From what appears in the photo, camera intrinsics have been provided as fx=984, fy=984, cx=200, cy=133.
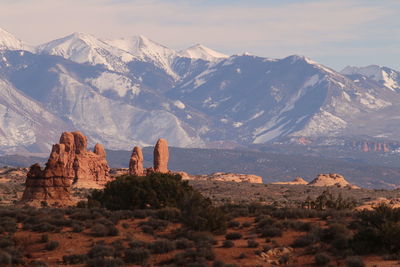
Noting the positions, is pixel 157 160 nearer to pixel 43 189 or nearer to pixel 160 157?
pixel 160 157

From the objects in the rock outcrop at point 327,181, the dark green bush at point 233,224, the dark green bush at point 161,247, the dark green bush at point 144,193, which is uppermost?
the rock outcrop at point 327,181

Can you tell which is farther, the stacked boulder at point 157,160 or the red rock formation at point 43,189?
the stacked boulder at point 157,160

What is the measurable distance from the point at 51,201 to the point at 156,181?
874 inches

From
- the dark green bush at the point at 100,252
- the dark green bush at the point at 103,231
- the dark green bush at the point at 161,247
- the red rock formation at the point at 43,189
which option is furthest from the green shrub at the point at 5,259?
the red rock formation at the point at 43,189

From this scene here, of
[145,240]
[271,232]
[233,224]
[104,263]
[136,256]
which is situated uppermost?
[233,224]

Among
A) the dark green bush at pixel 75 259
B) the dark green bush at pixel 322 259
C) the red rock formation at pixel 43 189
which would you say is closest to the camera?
the dark green bush at pixel 322 259

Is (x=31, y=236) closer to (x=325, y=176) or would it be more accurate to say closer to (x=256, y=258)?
(x=256, y=258)

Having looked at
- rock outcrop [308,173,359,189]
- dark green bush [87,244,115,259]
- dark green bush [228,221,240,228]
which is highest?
rock outcrop [308,173,359,189]

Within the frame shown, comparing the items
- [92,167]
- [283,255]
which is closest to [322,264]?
[283,255]

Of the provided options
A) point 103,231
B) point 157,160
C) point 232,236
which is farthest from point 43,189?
point 157,160

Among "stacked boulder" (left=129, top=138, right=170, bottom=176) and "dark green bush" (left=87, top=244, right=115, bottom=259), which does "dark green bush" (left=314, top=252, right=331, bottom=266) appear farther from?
"stacked boulder" (left=129, top=138, right=170, bottom=176)

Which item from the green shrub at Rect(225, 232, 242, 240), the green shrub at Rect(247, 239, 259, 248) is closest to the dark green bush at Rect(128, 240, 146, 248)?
the green shrub at Rect(225, 232, 242, 240)

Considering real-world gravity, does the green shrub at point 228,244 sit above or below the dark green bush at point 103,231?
below

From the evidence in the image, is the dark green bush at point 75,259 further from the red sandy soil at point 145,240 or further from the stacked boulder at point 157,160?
the stacked boulder at point 157,160
